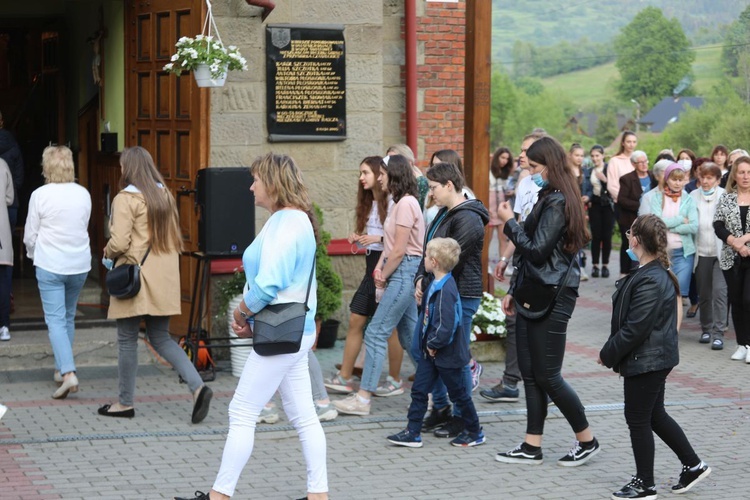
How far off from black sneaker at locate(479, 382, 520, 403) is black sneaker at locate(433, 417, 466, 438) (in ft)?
3.35

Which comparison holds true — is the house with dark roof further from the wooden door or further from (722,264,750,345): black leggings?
the wooden door

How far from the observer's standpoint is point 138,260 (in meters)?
8.11

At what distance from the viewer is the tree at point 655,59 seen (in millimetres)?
101688

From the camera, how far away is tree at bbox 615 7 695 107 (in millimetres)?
101688

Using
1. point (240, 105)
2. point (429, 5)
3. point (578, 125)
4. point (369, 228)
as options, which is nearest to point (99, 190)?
point (240, 105)

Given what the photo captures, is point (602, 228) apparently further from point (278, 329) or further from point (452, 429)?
point (278, 329)

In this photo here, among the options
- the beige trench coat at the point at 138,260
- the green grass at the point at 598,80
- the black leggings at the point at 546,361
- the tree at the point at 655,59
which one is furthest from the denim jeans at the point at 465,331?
the green grass at the point at 598,80

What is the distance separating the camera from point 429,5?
13156 mm

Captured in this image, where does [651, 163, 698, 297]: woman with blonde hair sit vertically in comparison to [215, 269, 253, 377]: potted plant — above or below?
above

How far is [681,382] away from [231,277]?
3999 mm

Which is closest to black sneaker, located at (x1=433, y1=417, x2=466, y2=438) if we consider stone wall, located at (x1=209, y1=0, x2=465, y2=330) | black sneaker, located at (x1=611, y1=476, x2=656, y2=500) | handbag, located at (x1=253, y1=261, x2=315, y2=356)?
black sneaker, located at (x1=611, y1=476, x2=656, y2=500)

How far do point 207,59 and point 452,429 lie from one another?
3.67m

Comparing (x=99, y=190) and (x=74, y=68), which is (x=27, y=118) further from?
(x=99, y=190)

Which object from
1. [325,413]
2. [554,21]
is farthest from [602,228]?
[554,21]
